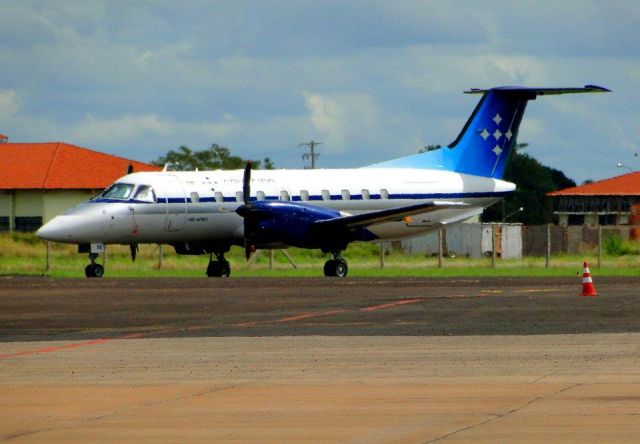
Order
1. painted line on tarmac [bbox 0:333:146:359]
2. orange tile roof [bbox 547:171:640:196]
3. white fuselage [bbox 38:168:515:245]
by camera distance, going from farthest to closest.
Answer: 1. orange tile roof [bbox 547:171:640:196]
2. white fuselage [bbox 38:168:515:245]
3. painted line on tarmac [bbox 0:333:146:359]

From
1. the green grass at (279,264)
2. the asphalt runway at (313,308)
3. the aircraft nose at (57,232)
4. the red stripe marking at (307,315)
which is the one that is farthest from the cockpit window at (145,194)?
the red stripe marking at (307,315)

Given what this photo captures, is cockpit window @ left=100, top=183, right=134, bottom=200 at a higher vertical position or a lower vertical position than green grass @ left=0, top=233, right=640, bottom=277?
higher

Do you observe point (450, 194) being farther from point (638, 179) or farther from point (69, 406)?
point (638, 179)

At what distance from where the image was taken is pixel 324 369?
681 inches

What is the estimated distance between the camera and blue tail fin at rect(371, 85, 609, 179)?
4869cm

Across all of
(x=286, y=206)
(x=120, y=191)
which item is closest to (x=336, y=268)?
(x=286, y=206)

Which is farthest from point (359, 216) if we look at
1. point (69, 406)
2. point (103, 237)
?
point (69, 406)

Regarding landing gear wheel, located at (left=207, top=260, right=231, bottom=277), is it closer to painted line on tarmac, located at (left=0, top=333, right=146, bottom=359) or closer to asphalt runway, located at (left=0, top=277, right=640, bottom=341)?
asphalt runway, located at (left=0, top=277, right=640, bottom=341)

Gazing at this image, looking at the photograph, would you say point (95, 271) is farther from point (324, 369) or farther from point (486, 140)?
point (324, 369)

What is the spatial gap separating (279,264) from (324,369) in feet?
132

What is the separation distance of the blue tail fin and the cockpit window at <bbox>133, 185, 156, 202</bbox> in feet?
24.5

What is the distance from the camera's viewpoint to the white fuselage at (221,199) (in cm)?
4478

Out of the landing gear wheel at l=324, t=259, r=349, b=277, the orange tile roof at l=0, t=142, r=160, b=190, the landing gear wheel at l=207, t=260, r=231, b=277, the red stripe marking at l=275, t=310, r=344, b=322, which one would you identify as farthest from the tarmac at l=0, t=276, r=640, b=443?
the orange tile roof at l=0, t=142, r=160, b=190

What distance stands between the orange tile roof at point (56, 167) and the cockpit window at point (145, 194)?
1959 inches
